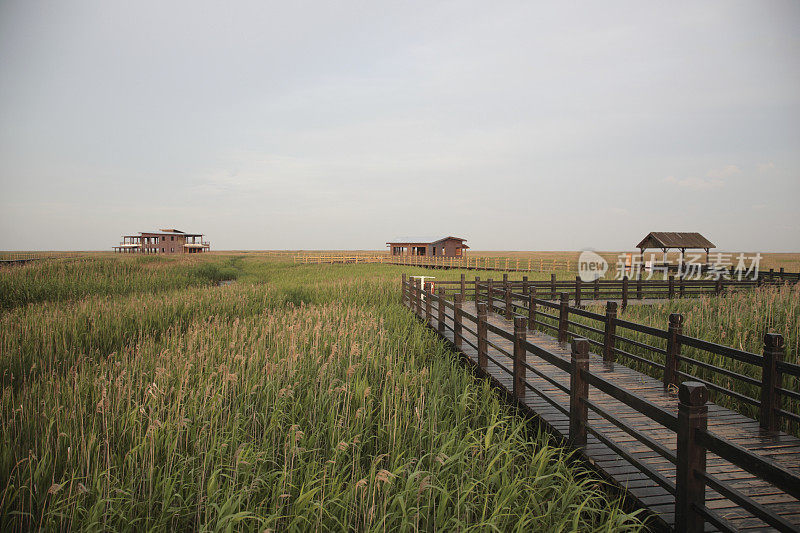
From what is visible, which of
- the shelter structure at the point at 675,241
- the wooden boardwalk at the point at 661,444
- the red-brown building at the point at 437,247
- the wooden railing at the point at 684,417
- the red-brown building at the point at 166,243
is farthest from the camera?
the red-brown building at the point at 166,243

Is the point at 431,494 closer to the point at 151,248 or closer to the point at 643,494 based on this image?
the point at 643,494

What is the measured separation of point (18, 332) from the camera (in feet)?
29.1

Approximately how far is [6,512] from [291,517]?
7.00 feet

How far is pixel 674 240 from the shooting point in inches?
1329

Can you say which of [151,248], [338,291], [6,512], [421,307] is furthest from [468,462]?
[151,248]

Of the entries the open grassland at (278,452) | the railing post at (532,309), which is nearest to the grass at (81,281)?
the open grassland at (278,452)

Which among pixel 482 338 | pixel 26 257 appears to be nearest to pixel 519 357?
pixel 482 338

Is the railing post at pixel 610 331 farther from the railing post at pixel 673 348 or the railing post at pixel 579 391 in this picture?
the railing post at pixel 579 391

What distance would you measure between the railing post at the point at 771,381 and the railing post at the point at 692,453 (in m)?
2.72

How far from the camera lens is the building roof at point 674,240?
3322 centimetres

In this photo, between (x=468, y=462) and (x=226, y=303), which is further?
(x=226, y=303)

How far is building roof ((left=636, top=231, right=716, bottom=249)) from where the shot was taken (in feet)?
109

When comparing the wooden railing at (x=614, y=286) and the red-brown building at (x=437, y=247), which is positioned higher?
the red-brown building at (x=437, y=247)

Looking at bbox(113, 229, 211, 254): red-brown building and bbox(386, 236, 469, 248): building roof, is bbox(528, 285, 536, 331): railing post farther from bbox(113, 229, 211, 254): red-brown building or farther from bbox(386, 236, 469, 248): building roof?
bbox(113, 229, 211, 254): red-brown building
